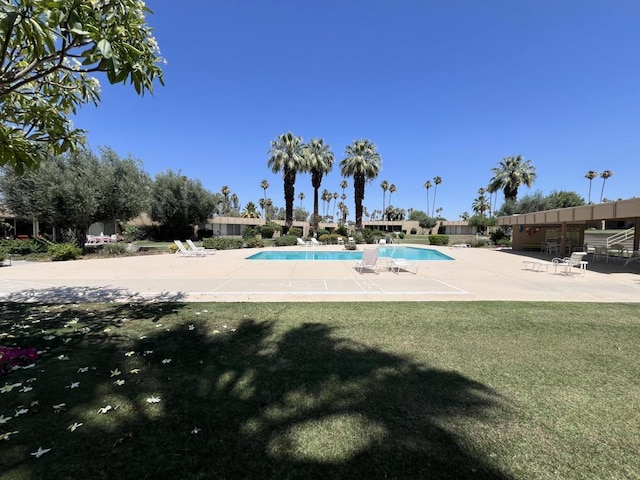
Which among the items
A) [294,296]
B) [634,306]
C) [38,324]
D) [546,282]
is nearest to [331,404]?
[294,296]

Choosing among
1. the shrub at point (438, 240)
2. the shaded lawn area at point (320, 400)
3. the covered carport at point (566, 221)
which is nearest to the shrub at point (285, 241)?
the shrub at point (438, 240)

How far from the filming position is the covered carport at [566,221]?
44.4 feet

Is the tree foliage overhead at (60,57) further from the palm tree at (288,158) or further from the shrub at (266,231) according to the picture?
the shrub at (266,231)

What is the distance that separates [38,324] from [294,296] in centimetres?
430

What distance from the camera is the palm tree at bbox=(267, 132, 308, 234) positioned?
2978 centimetres

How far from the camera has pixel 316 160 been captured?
30.8 metres

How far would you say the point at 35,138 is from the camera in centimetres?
368

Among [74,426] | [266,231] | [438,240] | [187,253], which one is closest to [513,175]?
[438,240]

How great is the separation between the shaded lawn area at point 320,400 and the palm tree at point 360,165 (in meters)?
26.5

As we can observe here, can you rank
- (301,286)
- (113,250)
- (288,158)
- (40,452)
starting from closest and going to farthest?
(40,452) < (301,286) < (113,250) < (288,158)

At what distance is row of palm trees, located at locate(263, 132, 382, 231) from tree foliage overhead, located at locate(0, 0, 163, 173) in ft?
85.7

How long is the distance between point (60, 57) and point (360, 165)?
2848 cm

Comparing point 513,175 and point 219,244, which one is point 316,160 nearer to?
point 219,244

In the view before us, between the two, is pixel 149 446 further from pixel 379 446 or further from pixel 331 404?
pixel 379 446
